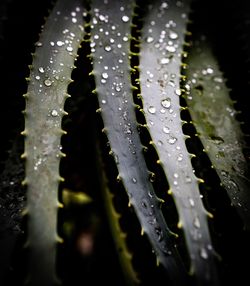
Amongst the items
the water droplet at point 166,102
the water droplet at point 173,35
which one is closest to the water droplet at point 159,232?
the water droplet at point 166,102

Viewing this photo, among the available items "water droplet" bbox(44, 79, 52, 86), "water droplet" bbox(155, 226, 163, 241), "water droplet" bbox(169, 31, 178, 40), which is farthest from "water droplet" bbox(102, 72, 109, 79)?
"water droplet" bbox(155, 226, 163, 241)

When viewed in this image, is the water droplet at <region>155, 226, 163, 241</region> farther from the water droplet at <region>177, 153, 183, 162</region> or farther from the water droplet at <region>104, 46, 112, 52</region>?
the water droplet at <region>104, 46, 112, 52</region>

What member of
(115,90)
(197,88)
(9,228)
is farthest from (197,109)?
(9,228)

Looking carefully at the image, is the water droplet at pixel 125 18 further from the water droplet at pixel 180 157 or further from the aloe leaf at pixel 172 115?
the water droplet at pixel 180 157

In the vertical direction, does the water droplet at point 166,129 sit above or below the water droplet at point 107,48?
below

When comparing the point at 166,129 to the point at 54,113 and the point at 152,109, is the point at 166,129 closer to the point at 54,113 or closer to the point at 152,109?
the point at 152,109

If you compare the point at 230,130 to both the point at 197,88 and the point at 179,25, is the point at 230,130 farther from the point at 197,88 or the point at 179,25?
the point at 179,25
